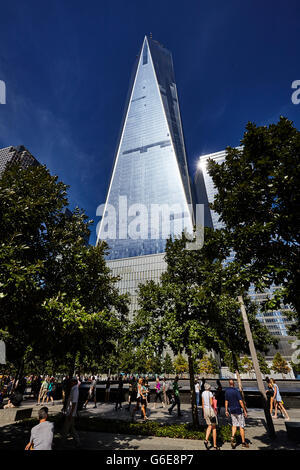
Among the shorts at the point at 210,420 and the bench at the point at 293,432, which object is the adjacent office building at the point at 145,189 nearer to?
the bench at the point at 293,432

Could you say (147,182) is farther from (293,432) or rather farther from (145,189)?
(293,432)

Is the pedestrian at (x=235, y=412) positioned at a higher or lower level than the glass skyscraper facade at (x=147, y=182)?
lower

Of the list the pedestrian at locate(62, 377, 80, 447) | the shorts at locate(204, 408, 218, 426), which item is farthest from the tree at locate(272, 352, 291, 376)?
the pedestrian at locate(62, 377, 80, 447)

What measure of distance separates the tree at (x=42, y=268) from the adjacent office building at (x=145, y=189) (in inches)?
3382

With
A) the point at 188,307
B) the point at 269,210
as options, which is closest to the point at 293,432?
the point at 188,307

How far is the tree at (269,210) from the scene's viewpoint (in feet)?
19.6

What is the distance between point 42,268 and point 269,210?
6.85 m

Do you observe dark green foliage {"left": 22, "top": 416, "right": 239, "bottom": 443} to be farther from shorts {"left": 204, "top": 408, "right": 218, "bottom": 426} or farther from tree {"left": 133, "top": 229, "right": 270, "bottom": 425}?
shorts {"left": 204, "top": 408, "right": 218, "bottom": 426}

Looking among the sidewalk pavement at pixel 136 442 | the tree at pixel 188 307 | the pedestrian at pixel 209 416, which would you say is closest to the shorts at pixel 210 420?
the pedestrian at pixel 209 416

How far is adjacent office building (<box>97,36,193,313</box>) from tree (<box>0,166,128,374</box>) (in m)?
85.9

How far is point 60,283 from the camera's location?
766 centimetres
